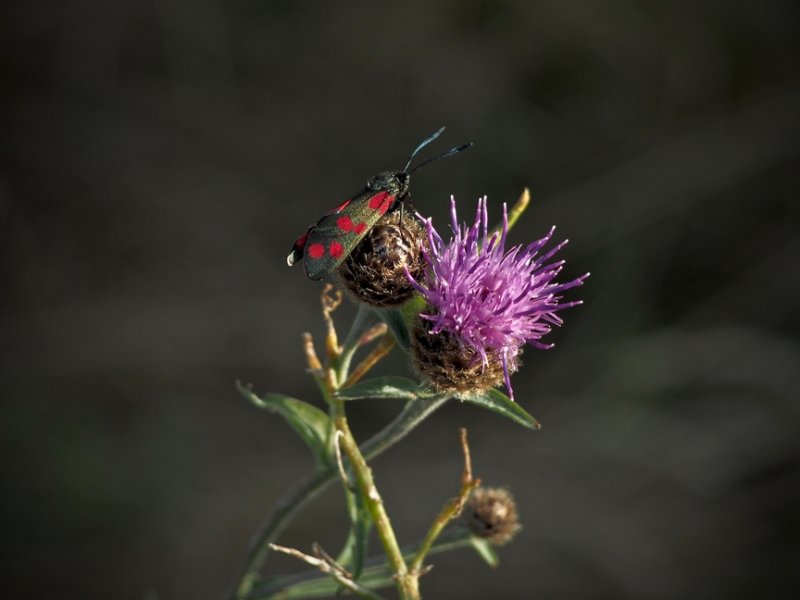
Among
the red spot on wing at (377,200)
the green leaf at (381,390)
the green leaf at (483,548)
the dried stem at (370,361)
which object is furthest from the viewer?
the green leaf at (483,548)

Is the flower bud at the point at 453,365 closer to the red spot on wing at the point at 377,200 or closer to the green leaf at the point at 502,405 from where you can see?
the green leaf at the point at 502,405

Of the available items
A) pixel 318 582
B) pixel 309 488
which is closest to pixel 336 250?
pixel 309 488

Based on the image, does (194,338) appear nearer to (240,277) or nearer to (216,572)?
(240,277)

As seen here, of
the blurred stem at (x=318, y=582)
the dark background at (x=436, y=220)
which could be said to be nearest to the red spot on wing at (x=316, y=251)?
the blurred stem at (x=318, y=582)

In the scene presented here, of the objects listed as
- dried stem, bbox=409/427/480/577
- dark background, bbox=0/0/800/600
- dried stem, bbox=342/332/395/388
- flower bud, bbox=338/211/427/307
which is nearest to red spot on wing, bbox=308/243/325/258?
flower bud, bbox=338/211/427/307

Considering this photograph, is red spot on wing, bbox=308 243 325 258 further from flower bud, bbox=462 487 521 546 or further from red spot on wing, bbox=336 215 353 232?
flower bud, bbox=462 487 521 546

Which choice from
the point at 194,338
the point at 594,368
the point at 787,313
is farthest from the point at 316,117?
the point at 787,313

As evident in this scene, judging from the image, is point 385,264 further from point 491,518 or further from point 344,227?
point 491,518
